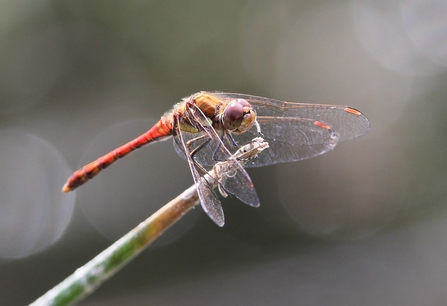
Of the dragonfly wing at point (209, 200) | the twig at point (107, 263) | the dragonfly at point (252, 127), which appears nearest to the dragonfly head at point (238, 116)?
the dragonfly at point (252, 127)

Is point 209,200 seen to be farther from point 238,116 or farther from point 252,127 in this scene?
point 252,127

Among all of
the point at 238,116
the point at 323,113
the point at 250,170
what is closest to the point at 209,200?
the point at 238,116

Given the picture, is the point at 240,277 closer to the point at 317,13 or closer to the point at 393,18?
the point at 317,13

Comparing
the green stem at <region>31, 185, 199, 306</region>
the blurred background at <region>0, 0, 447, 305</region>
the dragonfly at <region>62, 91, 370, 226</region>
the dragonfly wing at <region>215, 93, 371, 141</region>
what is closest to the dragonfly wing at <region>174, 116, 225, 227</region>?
the dragonfly at <region>62, 91, 370, 226</region>

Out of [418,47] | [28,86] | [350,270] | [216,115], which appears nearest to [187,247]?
[350,270]

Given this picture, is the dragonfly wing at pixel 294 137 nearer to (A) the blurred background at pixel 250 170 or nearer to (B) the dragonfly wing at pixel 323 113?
(B) the dragonfly wing at pixel 323 113

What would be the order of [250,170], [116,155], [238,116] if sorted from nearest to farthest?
[238,116] → [116,155] → [250,170]

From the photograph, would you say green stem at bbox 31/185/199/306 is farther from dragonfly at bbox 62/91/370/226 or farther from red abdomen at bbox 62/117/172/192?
red abdomen at bbox 62/117/172/192
